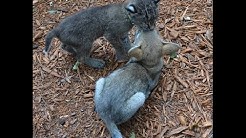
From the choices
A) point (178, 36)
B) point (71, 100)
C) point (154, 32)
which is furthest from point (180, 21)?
point (71, 100)

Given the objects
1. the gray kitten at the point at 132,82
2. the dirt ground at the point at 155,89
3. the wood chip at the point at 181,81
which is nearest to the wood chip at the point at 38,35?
the dirt ground at the point at 155,89

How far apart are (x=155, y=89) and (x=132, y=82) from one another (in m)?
0.44

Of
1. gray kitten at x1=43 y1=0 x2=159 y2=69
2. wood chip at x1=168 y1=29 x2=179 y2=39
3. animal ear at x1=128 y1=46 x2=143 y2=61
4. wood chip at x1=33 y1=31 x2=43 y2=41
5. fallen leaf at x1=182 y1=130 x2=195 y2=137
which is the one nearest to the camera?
fallen leaf at x1=182 y1=130 x2=195 y2=137

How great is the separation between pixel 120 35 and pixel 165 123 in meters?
1.20

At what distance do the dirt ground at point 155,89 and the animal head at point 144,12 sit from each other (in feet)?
2.12

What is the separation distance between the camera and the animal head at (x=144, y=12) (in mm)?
4812

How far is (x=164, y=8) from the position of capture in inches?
230

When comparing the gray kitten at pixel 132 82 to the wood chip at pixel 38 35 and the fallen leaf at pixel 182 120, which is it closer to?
the fallen leaf at pixel 182 120

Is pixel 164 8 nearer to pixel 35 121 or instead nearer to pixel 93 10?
pixel 93 10

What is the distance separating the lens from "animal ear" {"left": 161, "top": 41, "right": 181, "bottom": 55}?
484 centimetres

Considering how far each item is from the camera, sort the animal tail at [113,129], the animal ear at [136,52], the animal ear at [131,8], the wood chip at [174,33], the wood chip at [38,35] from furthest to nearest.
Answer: the wood chip at [38,35], the wood chip at [174,33], the animal ear at [131,8], the animal ear at [136,52], the animal tail at [113,129]

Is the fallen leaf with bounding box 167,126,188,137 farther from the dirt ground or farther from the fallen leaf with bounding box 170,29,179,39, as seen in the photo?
the fallen leaf with bounding box 170,29,179,39

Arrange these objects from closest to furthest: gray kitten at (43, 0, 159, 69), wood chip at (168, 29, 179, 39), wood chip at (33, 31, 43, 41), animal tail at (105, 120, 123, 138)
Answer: animal tail at (105, 120, 123, 138) < gray kitten at (43, 0, 159, 69) < wood chip at (168, 29, 179, 39) < wood chip at (33, 31, 43, 41)

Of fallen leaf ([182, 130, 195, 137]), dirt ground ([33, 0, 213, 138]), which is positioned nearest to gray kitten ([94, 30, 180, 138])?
dirt ground ([33, 0, 213, 138])
